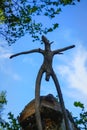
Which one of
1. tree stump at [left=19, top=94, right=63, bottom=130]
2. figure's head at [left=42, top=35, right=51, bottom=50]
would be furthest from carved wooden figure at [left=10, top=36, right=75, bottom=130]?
tree stump at [left=19, top=94, right=63, bottom=130]

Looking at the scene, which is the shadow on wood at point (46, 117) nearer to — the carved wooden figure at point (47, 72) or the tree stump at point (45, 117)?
the tree stump at point (45, 117)

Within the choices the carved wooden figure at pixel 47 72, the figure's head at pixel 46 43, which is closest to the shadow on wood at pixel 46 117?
the carved wooden figure at pixel 47 72

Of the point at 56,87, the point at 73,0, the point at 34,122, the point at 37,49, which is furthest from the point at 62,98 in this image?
the point at 73,0

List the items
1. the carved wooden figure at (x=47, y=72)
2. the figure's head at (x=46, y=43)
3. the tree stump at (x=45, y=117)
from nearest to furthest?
1. the carved wooden figure at (x=47, y=72)
2. the tree stump at (x=45, y=117)
3. the figure's head at (x=46, y=43)

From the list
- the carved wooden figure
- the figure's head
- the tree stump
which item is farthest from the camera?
the figure's head

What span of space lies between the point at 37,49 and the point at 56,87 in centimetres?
92

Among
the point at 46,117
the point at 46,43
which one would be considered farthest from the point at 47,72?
the point at 46,117

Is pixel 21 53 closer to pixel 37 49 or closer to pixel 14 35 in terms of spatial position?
pixel 37 49

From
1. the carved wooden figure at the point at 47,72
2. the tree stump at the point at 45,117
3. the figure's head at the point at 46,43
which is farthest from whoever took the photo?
the figure's head at the point at 46,43

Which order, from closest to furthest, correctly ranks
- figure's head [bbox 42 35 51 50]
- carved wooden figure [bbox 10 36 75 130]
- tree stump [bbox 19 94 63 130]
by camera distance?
carved wooden figure [bbox 10 36 75 130] → tree stump [bbox 19 94 63 130] → figure's head [bbox 42 35 51 50]

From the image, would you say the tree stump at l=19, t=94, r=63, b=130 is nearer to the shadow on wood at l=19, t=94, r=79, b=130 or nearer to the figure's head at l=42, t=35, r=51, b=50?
the shadow on wood at l=19, t=94, r=79, b=130

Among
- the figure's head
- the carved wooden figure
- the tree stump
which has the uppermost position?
the figure's head

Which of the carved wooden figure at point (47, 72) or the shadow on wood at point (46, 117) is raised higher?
the carved wooden figure at point (47, 72)

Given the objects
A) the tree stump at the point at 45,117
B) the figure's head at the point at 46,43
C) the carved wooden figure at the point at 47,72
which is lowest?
the tree stump at the point at 45,117
